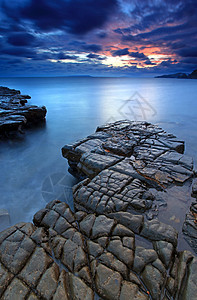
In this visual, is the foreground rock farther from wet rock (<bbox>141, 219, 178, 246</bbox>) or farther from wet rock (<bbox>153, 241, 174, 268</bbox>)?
wet rock (<bbox>153, 241, 174, 268</bbox>)

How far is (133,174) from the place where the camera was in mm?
4551

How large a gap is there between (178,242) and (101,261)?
1.42 m

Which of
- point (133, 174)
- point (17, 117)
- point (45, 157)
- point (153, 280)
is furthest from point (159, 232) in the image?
point (17, 117)

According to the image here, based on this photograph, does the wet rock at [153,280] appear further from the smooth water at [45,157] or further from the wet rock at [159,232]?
the smooth water at [45,157]

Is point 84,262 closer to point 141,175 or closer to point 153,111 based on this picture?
point 141,175

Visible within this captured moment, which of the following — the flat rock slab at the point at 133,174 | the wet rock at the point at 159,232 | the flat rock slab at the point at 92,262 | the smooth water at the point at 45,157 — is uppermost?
the flat rock slab at the point at 133,174

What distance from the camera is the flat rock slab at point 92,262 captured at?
7.39 feet

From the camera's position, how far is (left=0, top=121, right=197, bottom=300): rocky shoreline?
2277 millimetres

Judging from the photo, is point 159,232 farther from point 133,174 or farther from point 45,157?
point 45,157

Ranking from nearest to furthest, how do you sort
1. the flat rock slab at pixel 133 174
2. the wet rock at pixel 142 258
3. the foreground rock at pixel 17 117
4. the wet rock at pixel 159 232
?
the wet rock at pixel 142 258, the wet rock at pixel 159 232, the flat rock slab at pixel 133 174, the foreground rock at pixel 17 117

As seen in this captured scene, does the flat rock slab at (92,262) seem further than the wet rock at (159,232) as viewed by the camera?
No

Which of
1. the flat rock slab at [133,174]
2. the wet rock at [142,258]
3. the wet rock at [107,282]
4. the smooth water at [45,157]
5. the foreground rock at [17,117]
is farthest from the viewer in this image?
the foreground rock at [17,117]

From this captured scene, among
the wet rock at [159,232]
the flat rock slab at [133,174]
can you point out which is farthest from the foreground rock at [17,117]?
the wet rock at [159,232]

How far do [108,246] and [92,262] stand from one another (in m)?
0.35
